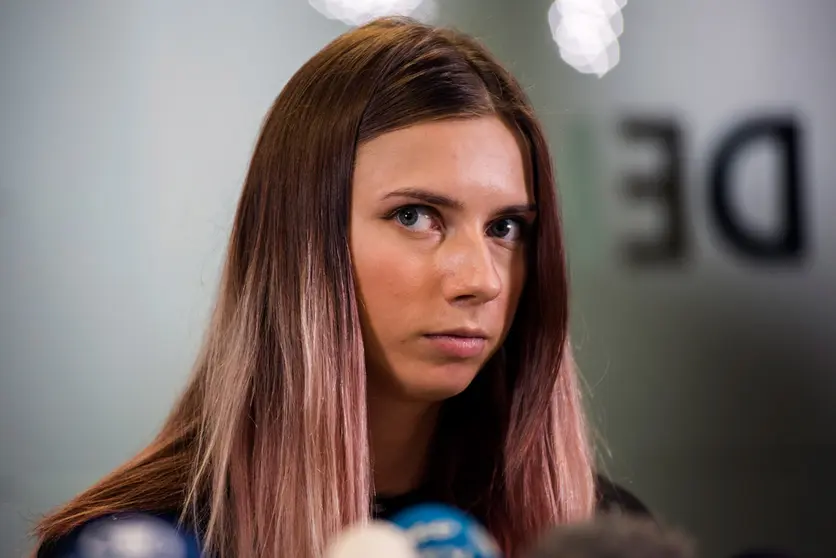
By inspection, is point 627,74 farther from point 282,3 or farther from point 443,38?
point 443,38

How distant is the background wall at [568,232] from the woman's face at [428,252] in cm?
70

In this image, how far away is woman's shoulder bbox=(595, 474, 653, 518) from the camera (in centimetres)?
94

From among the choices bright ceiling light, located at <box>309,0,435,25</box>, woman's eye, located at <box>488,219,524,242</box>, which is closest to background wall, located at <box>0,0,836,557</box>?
bright ceiling light, located at <box>309,0,435,25</box>

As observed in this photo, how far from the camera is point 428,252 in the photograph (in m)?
0.71

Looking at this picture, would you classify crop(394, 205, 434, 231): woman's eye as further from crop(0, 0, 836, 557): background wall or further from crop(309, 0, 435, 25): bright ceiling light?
crop(309, 0, 435, 25): bright ceiling light

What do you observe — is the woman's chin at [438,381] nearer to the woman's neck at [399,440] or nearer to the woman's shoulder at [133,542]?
the woman's neck at [399,440]

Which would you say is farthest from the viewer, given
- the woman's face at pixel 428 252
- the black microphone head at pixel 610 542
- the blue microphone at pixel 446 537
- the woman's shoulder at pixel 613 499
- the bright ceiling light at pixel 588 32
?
the bright ceiling light at pixel 588 32

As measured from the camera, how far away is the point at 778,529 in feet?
5.64

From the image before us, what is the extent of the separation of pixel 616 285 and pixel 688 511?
41 centimetres

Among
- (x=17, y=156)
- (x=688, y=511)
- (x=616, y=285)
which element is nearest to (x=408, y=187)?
(x=17, y=156)

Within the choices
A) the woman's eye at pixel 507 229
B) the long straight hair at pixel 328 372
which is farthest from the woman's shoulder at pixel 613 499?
the woman's eye at pixel 507 229

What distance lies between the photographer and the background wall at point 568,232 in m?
1.34

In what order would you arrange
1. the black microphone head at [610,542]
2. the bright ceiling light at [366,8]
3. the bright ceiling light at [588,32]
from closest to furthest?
1. the black microphone head at [610,542]
2. the bright ceiling light at [366,8]
3. the bright ceiling light at [588,32]

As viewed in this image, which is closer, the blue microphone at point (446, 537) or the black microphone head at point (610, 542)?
the black microphone head at point (610, 542)
